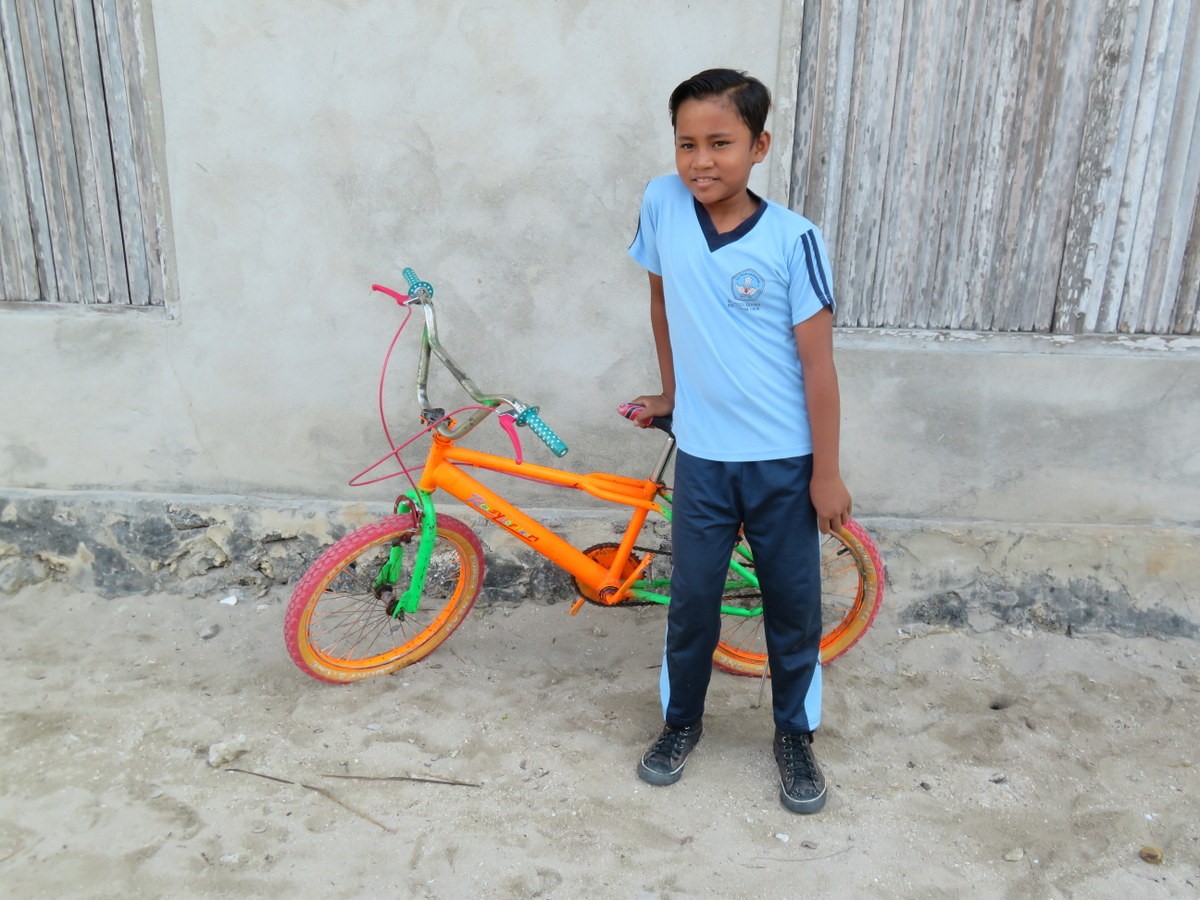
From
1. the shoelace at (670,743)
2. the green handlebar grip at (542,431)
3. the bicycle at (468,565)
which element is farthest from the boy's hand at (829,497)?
the shoelace at (670,743)

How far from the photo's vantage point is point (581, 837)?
2553 millimetres

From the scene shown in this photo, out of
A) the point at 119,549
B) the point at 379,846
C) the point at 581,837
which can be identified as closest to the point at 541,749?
the point at 581,837

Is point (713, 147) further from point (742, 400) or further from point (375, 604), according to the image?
point (375, 604)

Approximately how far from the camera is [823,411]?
2.36m

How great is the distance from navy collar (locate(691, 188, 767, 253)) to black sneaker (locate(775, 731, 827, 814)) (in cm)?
142

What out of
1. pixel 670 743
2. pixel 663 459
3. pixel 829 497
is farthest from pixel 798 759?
pixel 663 459

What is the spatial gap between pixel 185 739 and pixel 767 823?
1766mm

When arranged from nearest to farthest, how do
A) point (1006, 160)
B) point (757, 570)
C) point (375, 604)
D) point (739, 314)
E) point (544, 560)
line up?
point (739, 314), point (757, 570), point (1006, 160), point (375, 604), point (544, 560)

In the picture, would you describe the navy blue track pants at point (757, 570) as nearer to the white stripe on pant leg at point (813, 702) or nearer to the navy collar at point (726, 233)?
the white stripe on pant leg at point (813, 702)

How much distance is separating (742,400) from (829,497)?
33 centimetres

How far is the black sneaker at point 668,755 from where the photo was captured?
9.02ft

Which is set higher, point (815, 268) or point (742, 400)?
point (815, 268)

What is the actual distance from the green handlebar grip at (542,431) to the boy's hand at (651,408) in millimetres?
240

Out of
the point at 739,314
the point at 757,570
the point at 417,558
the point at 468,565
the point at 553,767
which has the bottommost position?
the point at 553,767
